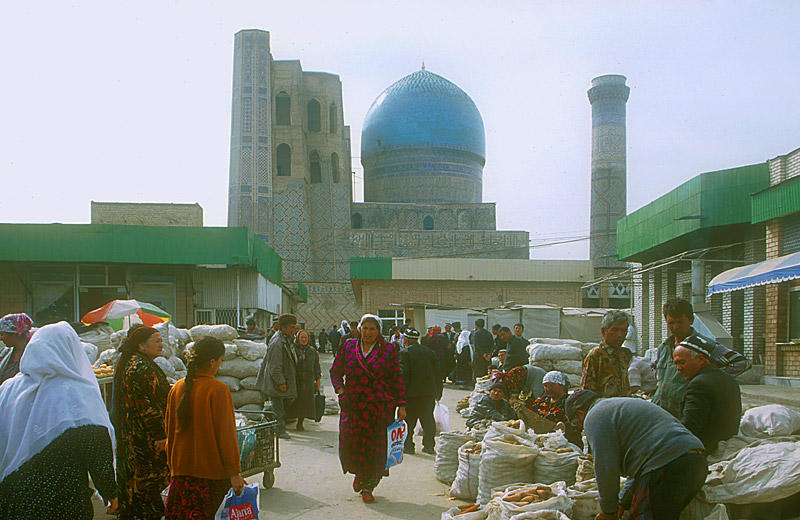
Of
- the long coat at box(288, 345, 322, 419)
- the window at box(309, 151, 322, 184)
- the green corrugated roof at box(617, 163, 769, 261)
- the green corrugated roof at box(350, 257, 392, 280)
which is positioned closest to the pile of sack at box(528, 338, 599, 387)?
the long coat at box(288, 345, 322, 419)

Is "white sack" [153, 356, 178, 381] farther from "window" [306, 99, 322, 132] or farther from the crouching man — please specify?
"window" [306, 99, 322, 132]

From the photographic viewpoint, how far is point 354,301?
1469 inches

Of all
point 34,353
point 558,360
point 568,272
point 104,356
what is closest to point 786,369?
point 558,360

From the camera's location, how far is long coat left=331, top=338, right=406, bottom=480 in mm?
5578

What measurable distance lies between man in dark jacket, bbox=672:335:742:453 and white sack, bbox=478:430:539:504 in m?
1.42

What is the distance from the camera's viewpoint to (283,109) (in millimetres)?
36969

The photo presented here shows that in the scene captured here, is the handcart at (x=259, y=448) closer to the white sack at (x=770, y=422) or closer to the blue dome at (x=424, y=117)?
the white sack at (x=770, y=422)

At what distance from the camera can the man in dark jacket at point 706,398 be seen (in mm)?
3764

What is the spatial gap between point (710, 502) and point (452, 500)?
2.22m

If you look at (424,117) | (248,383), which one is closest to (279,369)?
(248,383)

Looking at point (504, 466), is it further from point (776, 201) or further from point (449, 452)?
point (776, 201)

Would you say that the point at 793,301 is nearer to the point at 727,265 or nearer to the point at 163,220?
the point at 727,265

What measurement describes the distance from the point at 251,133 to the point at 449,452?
3048 cm

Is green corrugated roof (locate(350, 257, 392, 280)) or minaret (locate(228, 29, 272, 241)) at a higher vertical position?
minaret (locate(228, 29, 272, 241))
